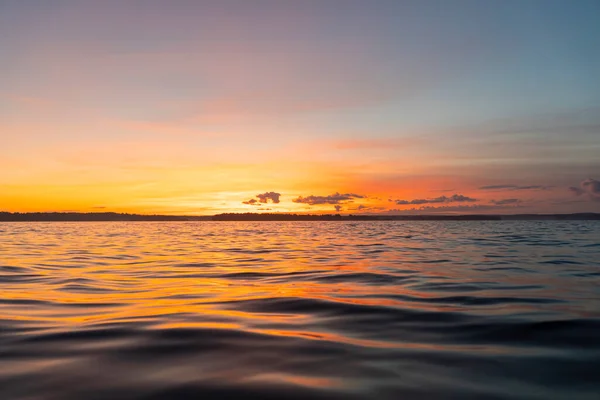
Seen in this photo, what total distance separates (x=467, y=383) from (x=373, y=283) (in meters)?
8.34

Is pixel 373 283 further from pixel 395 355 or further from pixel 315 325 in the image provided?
pixel 395 355

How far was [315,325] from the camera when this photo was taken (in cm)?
811

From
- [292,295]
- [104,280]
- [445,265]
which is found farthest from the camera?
[445,265]

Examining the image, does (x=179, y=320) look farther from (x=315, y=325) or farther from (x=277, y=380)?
(x=277, y=380)

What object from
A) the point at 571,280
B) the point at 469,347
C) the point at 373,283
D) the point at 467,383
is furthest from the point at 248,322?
the point at 571,280

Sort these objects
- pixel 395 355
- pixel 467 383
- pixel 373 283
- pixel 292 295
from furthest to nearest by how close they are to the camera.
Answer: pixel 373 283
pixel 292 295
pixel 395 355
pixel 467 383

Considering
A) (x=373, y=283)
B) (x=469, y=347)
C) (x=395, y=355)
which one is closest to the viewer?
(x=395, y=355)

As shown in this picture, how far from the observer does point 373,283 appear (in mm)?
13531

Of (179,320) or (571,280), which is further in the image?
(571,280)

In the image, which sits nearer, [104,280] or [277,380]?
[277,380]

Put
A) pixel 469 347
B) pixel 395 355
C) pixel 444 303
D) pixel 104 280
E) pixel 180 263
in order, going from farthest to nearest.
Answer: pixel 180 263 → pixel 104 280 → pixel 444 303 → pixel 469 347 → pixel 395 355

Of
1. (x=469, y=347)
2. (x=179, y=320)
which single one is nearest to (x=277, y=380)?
(x=469, y=347)

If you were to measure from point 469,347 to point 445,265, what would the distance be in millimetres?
11973

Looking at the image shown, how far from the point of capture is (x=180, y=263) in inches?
799
